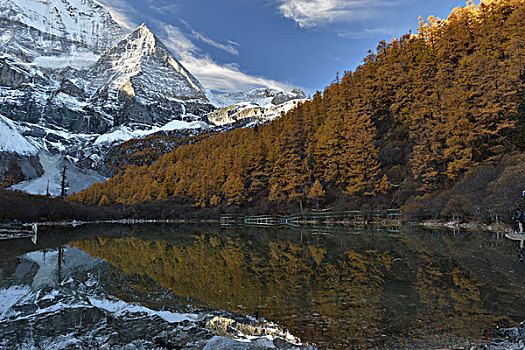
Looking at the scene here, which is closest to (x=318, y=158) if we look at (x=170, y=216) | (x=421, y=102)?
(x=421, y=102)

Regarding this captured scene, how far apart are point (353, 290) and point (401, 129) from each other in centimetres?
3489

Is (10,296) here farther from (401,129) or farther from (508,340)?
(401,129)

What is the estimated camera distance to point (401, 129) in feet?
126

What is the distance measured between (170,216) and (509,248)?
53440mm

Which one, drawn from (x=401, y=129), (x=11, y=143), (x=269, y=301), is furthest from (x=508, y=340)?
(x=11, y=143)


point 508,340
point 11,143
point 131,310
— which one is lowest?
point 131,310

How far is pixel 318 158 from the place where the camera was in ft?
143

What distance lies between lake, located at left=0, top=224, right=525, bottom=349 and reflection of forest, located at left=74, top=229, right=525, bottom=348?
0.10 ft

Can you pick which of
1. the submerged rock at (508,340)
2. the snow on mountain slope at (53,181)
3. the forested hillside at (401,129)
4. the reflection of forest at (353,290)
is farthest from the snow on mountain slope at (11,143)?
the submerged rock at (508,340)

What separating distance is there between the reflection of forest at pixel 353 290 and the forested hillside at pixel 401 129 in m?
16.3

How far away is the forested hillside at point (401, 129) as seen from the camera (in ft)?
89.0

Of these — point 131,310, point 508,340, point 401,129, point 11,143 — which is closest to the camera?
point 508,340

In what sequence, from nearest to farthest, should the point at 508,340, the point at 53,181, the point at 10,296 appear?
the point at 508,340
the point at 10,296
the point at 53,181

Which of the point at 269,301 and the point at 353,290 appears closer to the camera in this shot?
the point at 269,301
